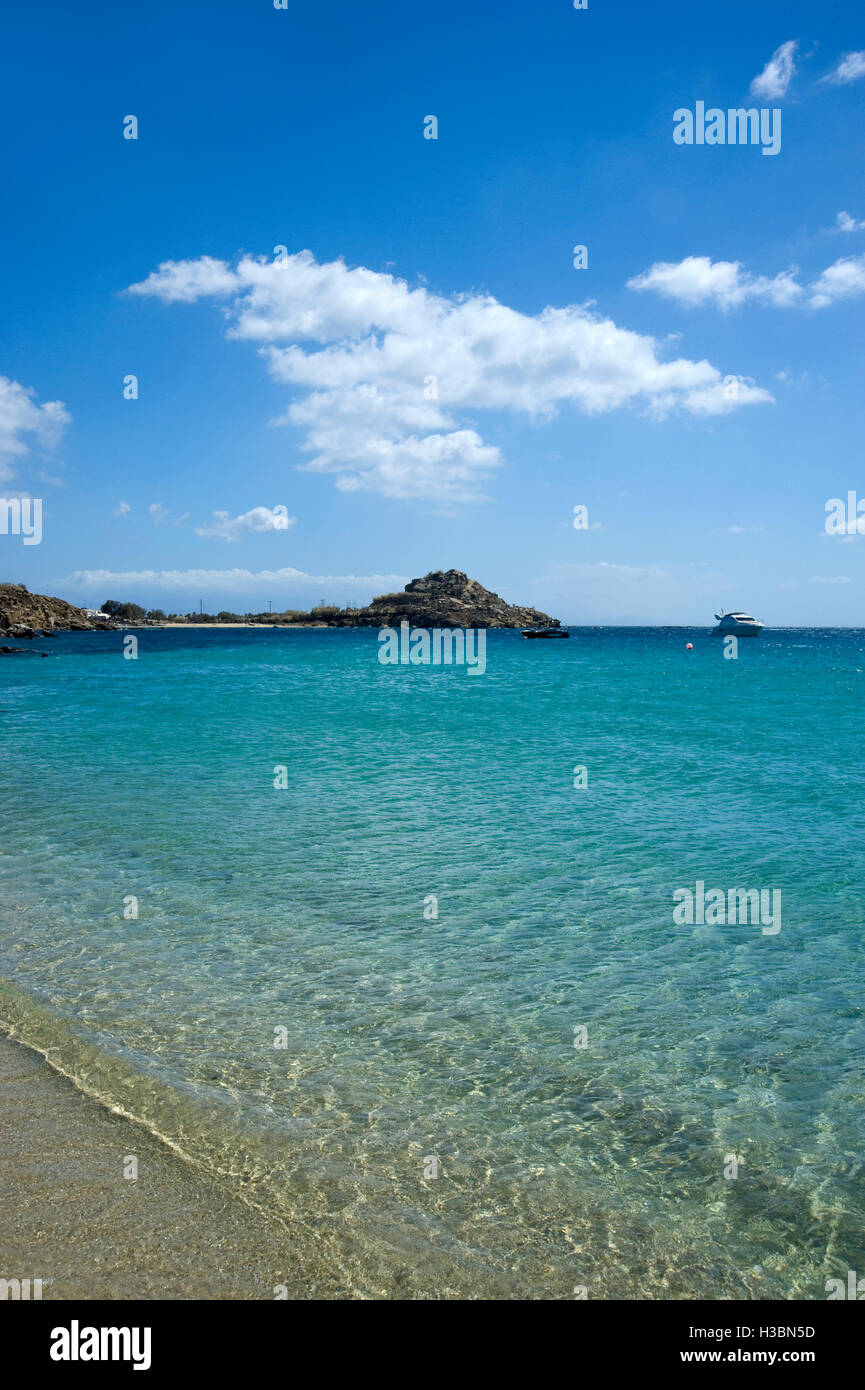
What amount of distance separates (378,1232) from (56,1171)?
95.5 inches

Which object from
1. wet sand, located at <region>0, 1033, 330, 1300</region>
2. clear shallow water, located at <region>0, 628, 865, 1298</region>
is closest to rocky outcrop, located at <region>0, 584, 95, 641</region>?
clear shallow water, located at <region>0, 628, 865, 1298</region>

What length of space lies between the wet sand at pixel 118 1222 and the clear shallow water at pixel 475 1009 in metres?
0.23

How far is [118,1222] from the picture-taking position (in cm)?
533

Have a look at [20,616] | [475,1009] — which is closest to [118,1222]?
[475,1009]

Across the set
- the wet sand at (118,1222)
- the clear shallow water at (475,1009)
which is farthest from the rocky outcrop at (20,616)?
the wet sand at (118,1222)

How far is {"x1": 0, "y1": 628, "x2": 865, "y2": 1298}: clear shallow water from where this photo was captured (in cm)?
571

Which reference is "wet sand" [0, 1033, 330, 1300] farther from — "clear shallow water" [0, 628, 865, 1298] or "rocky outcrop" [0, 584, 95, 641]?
"rocky outcrop" [0, 584, 95, 641]

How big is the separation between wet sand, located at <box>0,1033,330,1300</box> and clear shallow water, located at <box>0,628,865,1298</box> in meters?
0.23

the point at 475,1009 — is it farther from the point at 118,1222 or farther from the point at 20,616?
the point at 20,616

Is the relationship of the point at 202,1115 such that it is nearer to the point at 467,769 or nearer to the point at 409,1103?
the point at 409,1103

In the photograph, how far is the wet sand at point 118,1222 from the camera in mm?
4867

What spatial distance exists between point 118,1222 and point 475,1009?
4742mm

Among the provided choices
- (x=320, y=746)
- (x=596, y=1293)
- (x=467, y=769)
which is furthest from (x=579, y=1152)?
(x=320, y=746)

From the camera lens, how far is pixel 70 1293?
4.75 meters
